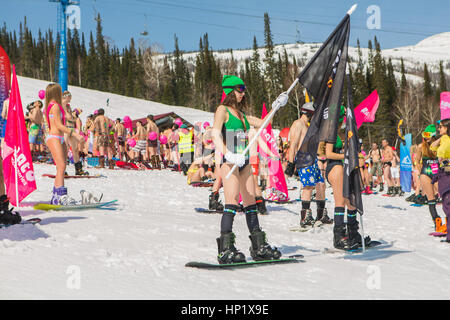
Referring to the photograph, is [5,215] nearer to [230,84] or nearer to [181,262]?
[181,262]

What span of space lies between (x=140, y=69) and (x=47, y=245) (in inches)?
3482

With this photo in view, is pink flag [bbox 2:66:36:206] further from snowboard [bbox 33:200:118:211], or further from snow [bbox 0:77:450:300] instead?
snowboard [bbox 33:200:118:211]

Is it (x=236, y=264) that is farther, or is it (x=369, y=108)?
(x=369, y=108)

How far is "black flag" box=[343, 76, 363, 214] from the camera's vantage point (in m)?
5.07

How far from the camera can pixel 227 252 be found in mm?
4191

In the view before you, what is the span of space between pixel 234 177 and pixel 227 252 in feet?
2.33

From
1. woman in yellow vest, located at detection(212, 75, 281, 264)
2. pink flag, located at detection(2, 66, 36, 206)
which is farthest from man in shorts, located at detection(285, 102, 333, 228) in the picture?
pink flag, located at detection(2, 66, 36, 206)

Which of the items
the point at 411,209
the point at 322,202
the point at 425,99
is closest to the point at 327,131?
the point at 322,202

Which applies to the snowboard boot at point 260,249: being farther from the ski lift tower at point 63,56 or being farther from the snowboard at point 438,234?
the ski lift tower at point 63,56

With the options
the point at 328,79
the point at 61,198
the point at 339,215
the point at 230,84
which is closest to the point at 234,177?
the point at 230,84

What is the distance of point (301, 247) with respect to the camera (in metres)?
5.70

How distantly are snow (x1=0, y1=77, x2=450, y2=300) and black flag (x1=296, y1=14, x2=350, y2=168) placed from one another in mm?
1486

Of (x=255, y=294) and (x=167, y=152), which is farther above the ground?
(x=167, y=152)
